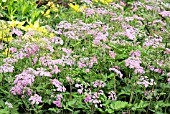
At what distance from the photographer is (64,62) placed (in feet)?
8.98

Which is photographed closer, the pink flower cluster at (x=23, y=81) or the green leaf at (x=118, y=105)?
the pink flower cluster at (x=23, y=81)

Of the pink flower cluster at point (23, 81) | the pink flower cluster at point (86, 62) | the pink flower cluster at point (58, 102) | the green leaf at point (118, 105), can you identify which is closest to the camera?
the pink flower cluster at point (23, 81)

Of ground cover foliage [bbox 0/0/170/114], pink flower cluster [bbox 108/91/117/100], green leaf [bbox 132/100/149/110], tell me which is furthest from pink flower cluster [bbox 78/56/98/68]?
green leaf [bbox 132/100/149/110]

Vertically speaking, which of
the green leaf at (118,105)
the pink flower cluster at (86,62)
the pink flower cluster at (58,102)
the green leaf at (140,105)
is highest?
the pink flower cluster at (86,62)

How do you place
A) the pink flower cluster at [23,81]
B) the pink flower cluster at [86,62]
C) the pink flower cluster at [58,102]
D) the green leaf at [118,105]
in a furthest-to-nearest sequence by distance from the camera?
the pink flower cluster at [86,62] < the green leaf at [118,105] < the pink flower cluster at [58,102] < the pink flower cluster at [23,81]

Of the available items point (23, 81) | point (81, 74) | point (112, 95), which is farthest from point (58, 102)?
point (81, 74)

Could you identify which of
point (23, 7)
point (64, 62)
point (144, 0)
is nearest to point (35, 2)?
point (23, 7)

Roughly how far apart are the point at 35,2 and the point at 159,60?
2.14 m

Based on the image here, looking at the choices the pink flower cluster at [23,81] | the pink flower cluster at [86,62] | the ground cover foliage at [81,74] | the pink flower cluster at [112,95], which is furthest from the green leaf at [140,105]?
the pink flower cluster at [23,81]

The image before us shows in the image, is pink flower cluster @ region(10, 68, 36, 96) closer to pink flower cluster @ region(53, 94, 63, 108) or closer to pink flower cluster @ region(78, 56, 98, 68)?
pink flower cluster @ region(53, 94, 63, 108)

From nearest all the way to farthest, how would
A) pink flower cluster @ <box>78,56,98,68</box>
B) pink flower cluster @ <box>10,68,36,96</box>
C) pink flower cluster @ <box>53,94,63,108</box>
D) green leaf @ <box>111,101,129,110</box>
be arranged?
pink flower cluster @ <box>10,68,36,96</box>, pink flower cluster @ <box>53,94,63,108</box>, green leaf @ <box>111,101,129,110</box>, pink flower cluster @ <box>78,56,98,68</box>

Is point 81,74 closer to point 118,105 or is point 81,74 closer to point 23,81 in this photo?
point 118,105

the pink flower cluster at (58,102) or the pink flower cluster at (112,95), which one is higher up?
the pink flower cluster at (58,102)

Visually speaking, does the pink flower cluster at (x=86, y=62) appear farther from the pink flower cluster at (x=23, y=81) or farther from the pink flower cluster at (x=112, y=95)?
the pink flower cluster at (x=23, y=81)
